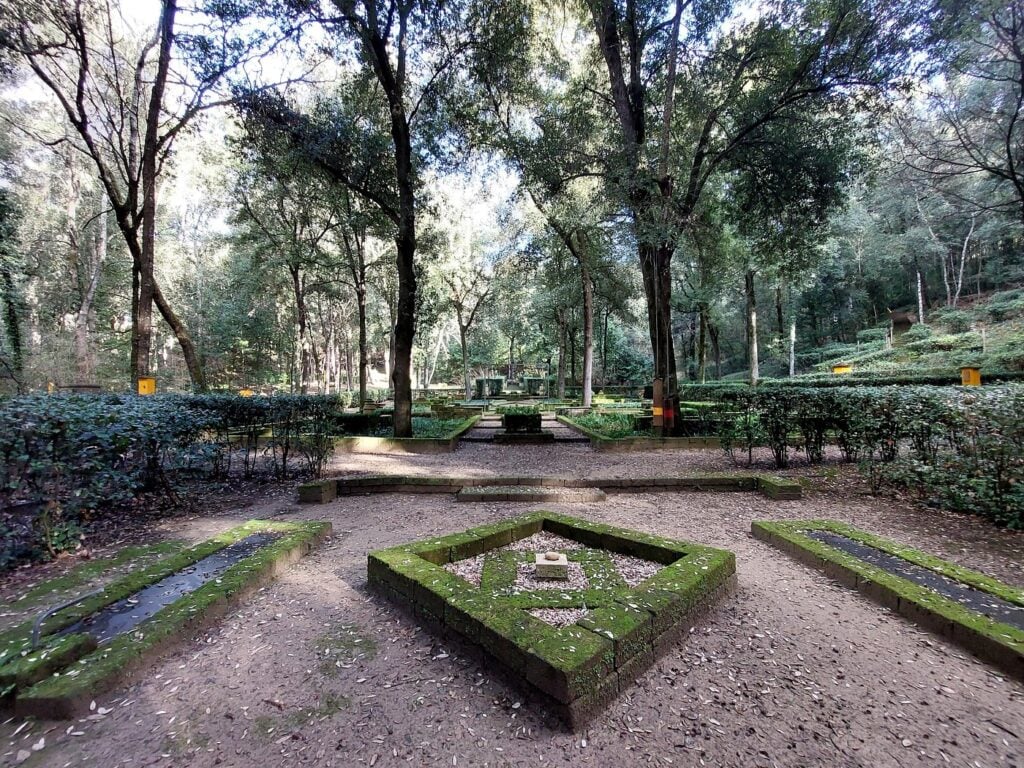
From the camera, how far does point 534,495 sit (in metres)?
5.55

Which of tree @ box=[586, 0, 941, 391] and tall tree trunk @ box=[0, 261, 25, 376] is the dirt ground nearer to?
tree @ box=[586, 0, 941, 391]

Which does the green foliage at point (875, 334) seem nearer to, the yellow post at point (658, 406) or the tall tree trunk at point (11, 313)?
the yellow post at point (658, 406)

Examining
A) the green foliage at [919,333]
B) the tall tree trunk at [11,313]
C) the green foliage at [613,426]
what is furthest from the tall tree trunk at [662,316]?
the green foliage at [919,333]

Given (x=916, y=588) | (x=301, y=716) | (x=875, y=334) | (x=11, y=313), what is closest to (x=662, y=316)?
(x=916, y=588)

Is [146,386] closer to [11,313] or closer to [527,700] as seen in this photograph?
[527,700]

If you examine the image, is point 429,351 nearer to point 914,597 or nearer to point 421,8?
point 421,8

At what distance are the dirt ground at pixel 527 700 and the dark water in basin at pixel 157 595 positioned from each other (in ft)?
1.45

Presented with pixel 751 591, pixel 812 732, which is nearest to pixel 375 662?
pixel 812 732

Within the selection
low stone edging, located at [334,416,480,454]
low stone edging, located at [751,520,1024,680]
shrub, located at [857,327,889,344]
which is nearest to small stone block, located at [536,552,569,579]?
Result: low stone edging, located at [751,520,1024,680]

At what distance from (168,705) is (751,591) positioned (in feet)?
11.7

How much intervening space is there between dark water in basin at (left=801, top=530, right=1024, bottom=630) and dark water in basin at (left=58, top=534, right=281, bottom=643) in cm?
501

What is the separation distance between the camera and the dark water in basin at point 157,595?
2.46 meters

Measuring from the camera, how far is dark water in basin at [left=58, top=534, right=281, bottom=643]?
96.9 inches

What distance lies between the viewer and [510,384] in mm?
34406
